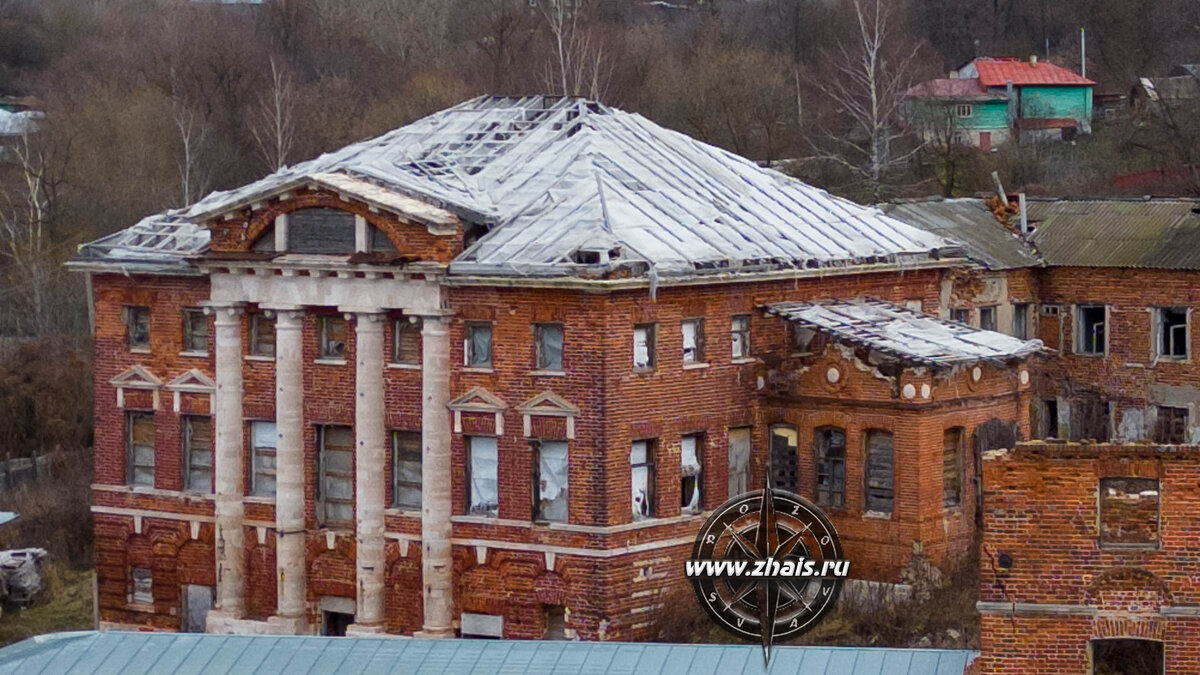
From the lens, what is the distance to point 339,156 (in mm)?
54062

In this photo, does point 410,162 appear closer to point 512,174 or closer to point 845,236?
point 512,174

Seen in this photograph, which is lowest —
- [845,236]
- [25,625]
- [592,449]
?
[25,625]

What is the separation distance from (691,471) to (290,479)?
6.89 m

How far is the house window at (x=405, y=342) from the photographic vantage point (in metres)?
49.7

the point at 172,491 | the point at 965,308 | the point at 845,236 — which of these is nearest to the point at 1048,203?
the point at 965,308

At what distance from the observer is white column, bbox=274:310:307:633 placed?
50.7 meters

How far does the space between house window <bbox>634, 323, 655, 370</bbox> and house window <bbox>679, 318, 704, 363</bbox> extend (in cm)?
72

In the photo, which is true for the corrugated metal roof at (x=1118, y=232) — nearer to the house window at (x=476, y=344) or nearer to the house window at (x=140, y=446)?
the house window at (x=476, y=344)

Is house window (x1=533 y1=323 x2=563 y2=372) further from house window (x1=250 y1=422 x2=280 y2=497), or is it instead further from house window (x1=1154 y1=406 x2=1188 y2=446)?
house window (x1=1154 y1=406 x2=1188 y2=446)

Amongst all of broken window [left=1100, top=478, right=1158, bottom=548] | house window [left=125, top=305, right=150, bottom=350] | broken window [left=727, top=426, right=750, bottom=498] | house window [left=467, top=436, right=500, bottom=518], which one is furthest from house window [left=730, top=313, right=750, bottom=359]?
broken window [left=1100, top=478, right=1158, bottom=548]

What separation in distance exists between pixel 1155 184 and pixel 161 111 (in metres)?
32.8

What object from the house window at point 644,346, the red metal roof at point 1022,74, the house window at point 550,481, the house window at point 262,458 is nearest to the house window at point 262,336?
the house window at point 262,458

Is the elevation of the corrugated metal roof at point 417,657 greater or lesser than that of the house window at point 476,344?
lesser

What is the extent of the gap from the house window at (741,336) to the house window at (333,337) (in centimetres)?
656
